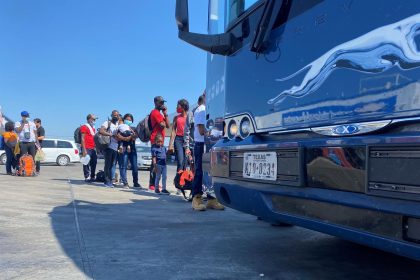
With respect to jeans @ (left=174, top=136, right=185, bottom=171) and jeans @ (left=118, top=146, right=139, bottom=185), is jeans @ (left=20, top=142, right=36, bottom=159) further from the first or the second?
jeans @ (left=174, top=136, right=185, bottom=171)

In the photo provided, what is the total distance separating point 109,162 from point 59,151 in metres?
16.1

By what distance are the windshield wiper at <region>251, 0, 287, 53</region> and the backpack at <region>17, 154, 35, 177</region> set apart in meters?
9.81

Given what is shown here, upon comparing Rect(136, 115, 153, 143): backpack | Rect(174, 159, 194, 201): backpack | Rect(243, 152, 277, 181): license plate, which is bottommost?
Rect(174, 159, 194, 201): backpack

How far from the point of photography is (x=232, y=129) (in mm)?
3475

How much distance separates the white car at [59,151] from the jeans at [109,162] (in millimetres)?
15466

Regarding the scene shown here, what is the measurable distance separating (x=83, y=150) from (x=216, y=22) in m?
7.56

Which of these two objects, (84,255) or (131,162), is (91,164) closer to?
(131,162)

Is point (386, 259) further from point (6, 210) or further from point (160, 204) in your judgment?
point (6, 210)

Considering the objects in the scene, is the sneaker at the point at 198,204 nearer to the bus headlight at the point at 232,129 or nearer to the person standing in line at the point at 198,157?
the person standing in line at the point at 198,157

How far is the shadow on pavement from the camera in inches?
124

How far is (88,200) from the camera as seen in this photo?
6961 millimetres

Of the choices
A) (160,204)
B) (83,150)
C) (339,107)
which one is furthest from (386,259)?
(83,150)

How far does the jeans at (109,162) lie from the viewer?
9484 millimetres

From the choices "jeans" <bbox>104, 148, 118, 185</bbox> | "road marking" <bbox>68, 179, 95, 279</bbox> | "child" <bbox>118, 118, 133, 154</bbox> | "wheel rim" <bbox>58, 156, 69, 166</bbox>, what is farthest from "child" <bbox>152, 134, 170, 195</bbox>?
"wheel rim" <bbox>58, 156, 69, 166</bbox>
